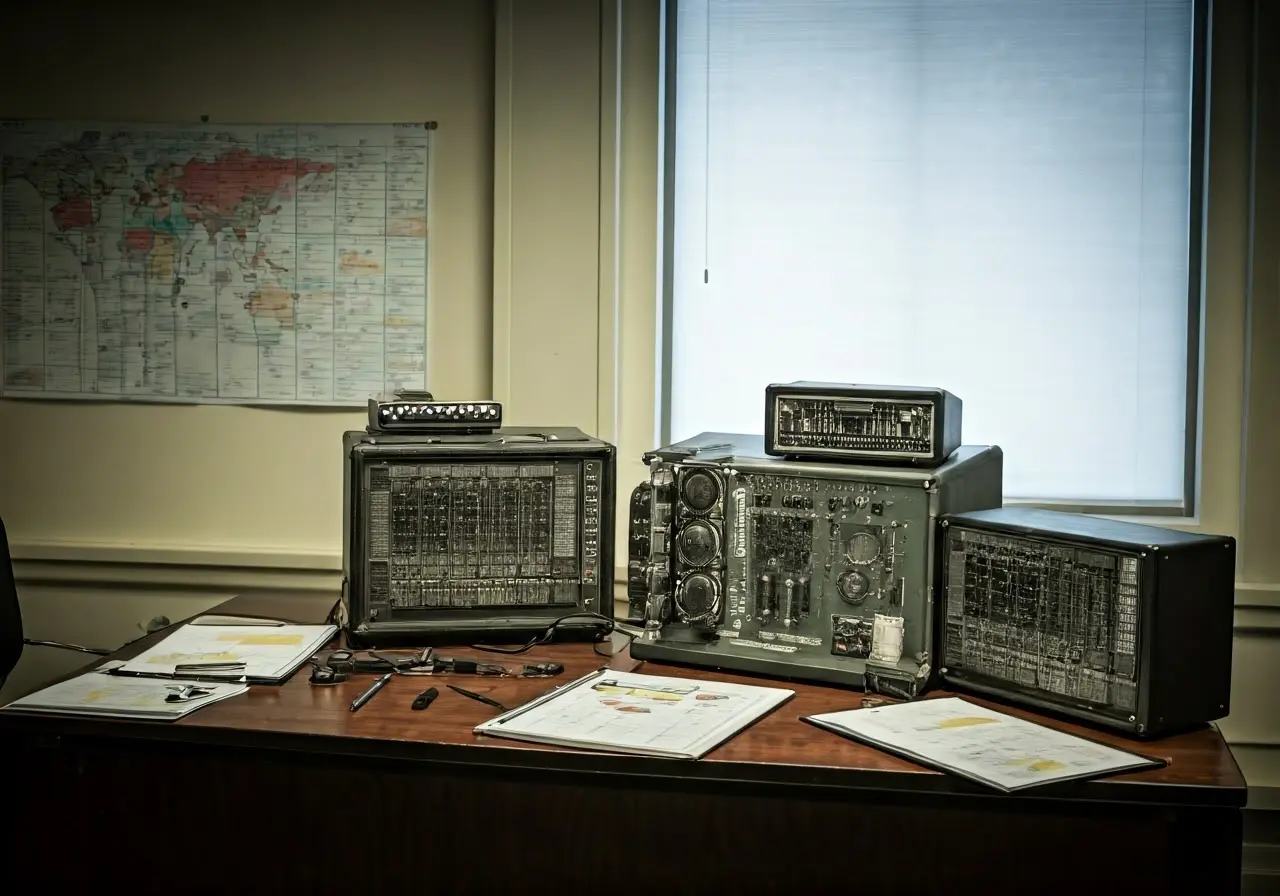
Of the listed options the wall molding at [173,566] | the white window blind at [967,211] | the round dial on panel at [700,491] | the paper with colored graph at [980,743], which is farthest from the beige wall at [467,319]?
the paper with colored graph at [980,743]

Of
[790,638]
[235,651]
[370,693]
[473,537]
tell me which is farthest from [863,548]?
[235,651]

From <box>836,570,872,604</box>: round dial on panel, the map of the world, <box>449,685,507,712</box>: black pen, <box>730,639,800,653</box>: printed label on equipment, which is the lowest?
<box>449,685,507,712</box>: black pen

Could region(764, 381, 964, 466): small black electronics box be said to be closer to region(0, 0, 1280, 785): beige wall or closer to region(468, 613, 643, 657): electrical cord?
region(468, 613, 643, 657): electrical cord

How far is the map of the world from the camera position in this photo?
310cm

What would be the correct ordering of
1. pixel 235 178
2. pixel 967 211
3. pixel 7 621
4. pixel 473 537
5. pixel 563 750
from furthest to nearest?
pixel 235 178
pixel 967 211
pixel 7 621
pixel 473 537
pixel 563 750

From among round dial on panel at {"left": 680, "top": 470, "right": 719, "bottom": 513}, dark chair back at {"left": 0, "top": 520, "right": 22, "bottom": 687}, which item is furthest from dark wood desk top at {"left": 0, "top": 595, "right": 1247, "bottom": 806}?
dark chair back at {"left": 0, "top": 520, "right": 22, "bottom": 687}

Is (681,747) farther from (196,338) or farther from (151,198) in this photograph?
(151,198)

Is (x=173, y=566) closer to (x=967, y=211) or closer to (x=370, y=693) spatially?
(x=370, y=693)

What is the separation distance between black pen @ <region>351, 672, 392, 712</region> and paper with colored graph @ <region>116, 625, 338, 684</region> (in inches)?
6.9

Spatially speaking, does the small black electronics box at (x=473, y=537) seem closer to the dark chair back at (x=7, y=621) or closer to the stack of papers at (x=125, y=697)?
the stack of papers at (x=125, y=697)

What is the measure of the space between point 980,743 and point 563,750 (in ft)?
2.08

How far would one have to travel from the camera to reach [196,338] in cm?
316

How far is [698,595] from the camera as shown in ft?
7.20

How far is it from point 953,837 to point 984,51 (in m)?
1.99
